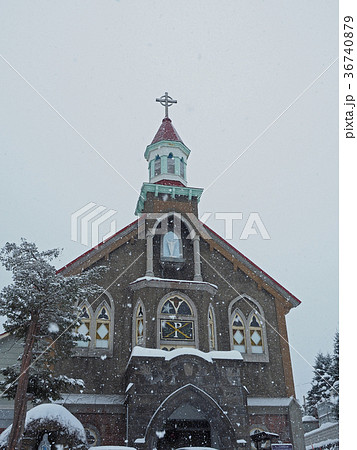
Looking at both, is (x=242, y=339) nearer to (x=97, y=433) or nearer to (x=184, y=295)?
(x=184, y=295)

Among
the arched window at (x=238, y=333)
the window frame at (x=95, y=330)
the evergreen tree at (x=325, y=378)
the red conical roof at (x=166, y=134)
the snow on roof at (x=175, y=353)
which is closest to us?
the snow on roof at (x=175, y=353)

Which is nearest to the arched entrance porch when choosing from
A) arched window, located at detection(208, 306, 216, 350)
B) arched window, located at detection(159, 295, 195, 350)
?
arched window, located at detection(159, 295, 195, 350)

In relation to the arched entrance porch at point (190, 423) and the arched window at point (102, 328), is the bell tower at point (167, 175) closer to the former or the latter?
the arched window at point (102, 328)

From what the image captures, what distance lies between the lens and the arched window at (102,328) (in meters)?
18.0

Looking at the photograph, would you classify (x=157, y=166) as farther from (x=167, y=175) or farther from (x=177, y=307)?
(x=177, y=307)

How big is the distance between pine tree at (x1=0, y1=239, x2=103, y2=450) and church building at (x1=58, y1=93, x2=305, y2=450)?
119 inches

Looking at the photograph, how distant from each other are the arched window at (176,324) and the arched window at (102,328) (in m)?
2.24

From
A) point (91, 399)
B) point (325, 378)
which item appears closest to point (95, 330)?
point (91, 399)

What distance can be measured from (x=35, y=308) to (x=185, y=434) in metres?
7.77

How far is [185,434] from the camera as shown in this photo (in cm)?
1664

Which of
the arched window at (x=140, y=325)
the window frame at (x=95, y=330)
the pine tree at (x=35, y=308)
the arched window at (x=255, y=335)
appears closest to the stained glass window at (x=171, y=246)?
the arched window at (x=140, y=325)

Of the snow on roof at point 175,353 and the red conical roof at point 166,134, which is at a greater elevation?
the red conical roof at point 166,134

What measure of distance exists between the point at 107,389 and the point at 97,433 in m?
1.57
